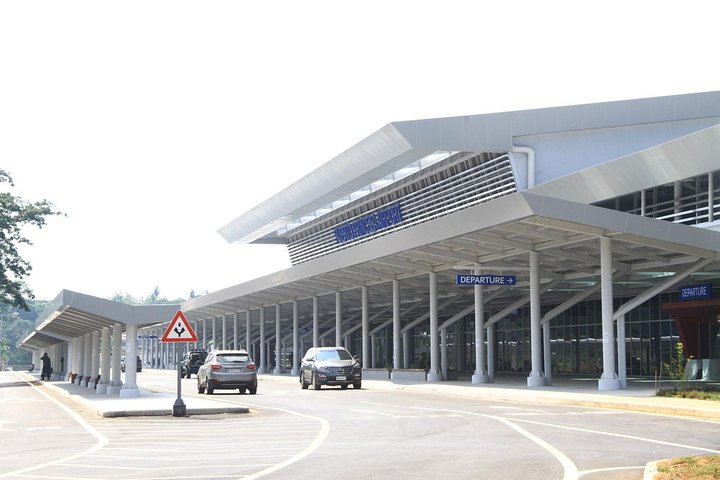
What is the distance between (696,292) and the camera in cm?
3662

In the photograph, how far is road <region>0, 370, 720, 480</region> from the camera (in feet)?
40.1

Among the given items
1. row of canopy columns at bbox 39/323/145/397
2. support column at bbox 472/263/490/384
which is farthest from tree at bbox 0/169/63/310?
support column at bbox 472/263/490/384

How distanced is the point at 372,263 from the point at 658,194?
41.6ft

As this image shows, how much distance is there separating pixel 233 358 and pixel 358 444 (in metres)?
20.6

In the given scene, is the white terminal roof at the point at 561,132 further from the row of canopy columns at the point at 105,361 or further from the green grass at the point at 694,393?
the green grass at the point at 694,393

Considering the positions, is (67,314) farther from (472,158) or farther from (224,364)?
(472,158)

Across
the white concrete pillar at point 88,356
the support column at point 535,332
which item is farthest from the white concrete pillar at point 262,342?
the support column at point 535,332

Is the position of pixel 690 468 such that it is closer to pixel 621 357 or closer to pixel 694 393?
pixel 694 393

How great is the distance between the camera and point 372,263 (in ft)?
147

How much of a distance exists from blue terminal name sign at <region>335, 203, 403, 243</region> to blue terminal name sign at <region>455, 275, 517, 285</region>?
83.9 feet

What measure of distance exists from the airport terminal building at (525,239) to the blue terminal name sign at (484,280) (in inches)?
2.9

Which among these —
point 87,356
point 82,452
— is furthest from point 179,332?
point 87,356

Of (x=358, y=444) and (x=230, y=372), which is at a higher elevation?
(x=230, y=372)

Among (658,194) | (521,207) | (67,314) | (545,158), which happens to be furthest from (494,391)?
(545,158)
